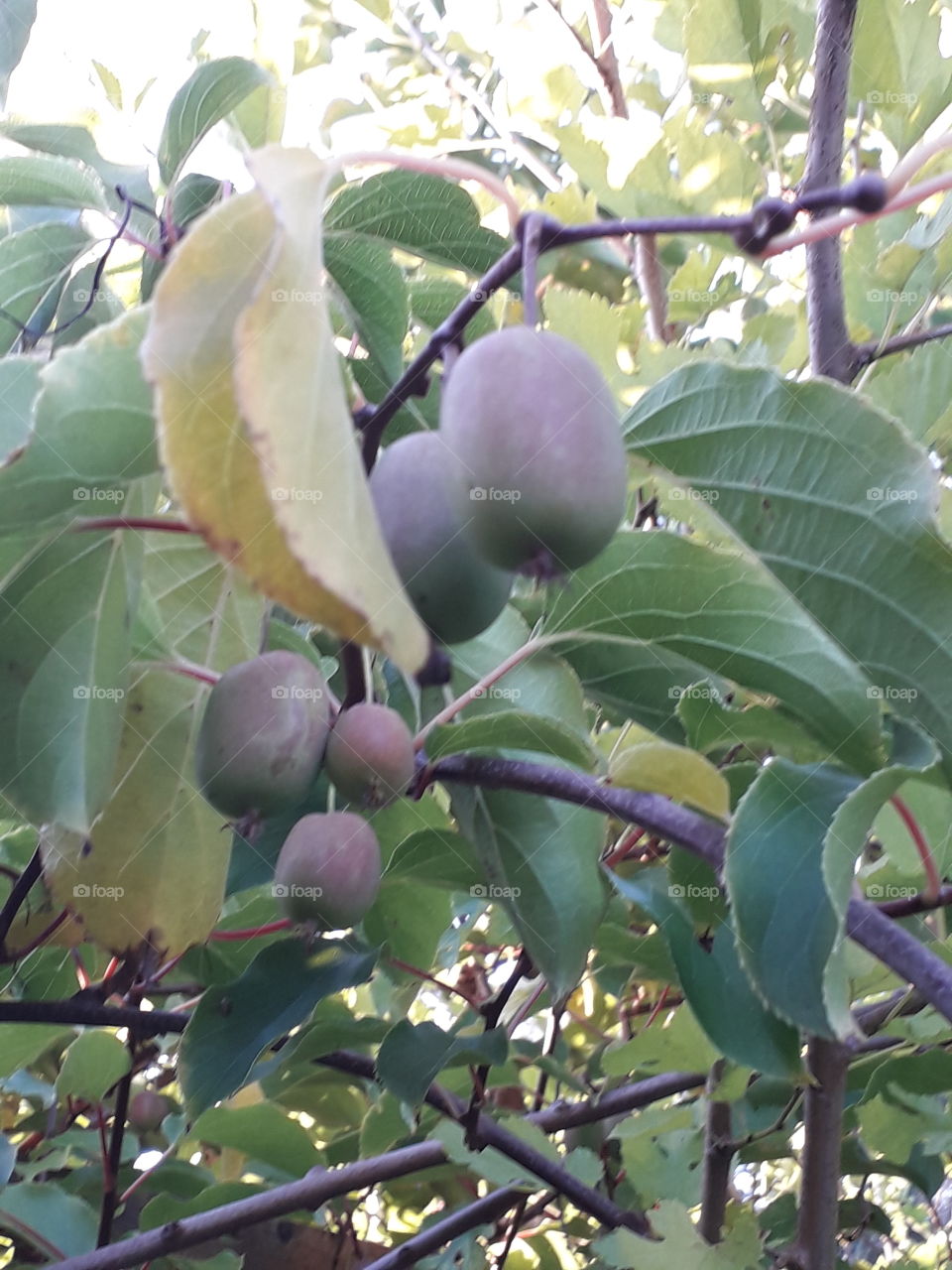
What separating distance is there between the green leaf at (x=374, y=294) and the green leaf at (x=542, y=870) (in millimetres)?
339

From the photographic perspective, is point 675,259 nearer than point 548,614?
No

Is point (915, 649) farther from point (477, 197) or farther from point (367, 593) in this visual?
point (477, 197)

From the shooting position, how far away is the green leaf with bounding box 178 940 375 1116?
872 millimetres

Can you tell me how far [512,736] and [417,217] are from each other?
412 mm

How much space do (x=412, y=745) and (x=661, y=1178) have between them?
724 mm

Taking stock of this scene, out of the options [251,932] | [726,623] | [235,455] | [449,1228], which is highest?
[235,455]

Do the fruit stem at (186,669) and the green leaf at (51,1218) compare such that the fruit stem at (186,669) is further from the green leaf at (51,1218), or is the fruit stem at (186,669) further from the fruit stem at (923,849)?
the green leaf at (51,1218)

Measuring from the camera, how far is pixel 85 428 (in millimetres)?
601

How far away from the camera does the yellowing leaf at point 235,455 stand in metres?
0.40

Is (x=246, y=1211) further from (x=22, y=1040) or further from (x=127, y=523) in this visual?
(x=127, y=523)

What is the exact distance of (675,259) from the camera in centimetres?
153

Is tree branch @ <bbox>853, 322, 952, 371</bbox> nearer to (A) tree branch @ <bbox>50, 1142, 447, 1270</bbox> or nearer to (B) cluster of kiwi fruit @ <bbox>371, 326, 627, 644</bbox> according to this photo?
(B) cluster of kiwi fruit @ <bbox>371, 326, 627, 644</bbox>

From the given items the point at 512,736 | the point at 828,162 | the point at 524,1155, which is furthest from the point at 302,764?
the point at 828,162

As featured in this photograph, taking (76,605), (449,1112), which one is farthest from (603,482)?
(449,1112)
